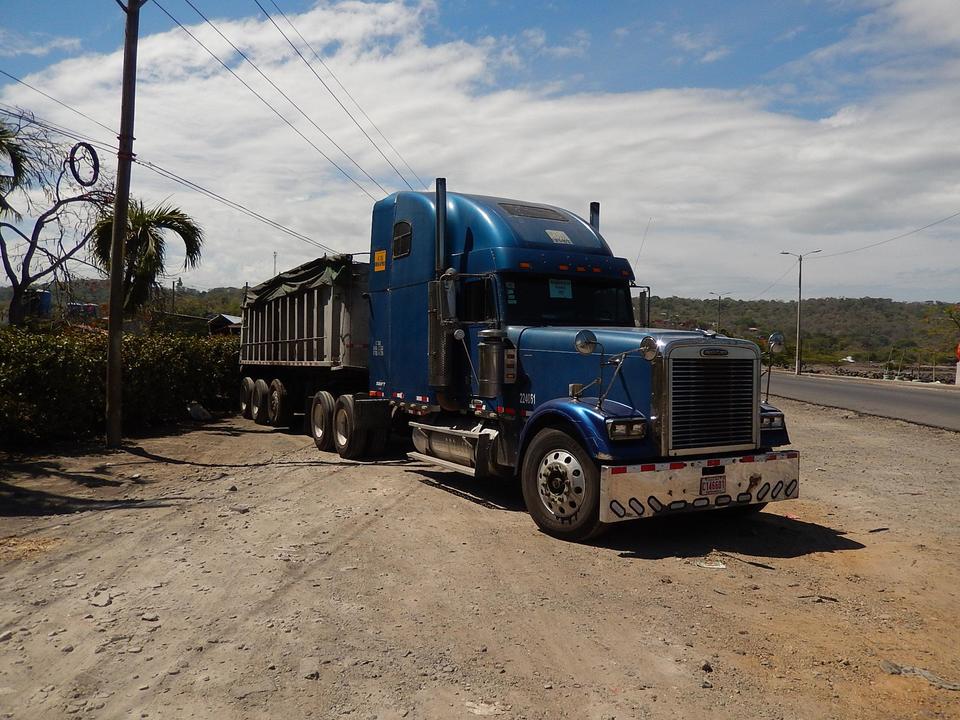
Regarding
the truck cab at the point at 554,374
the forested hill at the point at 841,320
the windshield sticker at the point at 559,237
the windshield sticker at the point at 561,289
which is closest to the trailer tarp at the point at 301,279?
the truck cab at the point at 554,374

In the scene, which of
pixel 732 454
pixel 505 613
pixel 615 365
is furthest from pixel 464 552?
Answer: pixel 732 454

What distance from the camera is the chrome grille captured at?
22.3 feet

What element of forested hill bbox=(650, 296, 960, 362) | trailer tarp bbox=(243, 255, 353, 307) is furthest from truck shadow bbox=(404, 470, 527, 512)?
forested hill bbox=(650, 296, 960, 362)

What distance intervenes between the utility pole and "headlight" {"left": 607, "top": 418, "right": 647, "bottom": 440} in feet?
29.8

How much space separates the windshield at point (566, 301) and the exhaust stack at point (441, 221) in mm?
1022

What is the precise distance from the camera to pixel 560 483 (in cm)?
698

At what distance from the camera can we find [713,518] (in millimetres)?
8078

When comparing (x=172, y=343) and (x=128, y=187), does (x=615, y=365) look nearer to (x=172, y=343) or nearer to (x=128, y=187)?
(x=128, y=187)

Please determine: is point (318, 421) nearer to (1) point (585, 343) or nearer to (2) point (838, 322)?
(1) point (585, 343)

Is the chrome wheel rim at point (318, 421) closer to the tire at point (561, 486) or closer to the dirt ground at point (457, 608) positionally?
the dirt ground at point (457, 608)

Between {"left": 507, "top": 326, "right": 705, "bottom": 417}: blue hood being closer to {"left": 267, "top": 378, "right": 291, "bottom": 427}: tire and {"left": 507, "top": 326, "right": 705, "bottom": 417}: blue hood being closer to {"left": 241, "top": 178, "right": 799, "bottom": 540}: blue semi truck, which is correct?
{"left": 241, "top": 178, "right": 799, "bottom": 540}: blue semi truck

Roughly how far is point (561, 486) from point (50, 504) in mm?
5644

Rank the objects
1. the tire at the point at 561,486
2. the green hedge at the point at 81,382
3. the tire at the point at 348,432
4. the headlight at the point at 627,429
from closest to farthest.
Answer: the headlight at the point at 627,429 < the tire at the point at 561,486 < the tire at the point at 348,432 < the green hedge at the point at 81,382

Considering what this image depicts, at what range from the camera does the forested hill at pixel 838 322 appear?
8503 cm
